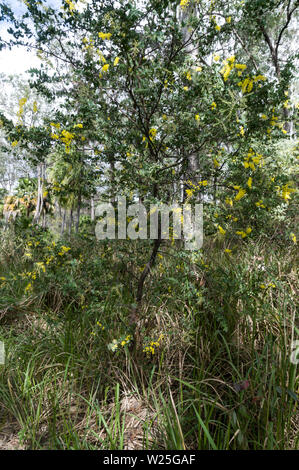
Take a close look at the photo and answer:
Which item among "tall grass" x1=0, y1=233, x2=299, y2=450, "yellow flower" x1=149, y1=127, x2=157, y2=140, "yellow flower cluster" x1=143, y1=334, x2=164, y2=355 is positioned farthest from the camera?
"yellow flower" x1=149, y1=127, x2=157, y2=140

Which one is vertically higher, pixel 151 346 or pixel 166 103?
pixel 166 103

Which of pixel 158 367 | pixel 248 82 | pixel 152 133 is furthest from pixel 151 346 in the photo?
pixel 248 82

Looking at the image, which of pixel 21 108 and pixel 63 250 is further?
pixel 63 250

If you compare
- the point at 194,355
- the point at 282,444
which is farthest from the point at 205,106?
the point at 282,444

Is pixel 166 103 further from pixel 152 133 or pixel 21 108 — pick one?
pixel 21 108

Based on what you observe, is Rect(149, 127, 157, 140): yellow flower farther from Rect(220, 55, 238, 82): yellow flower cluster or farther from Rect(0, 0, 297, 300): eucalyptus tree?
Rect(220, 55, 238, 82): yellow flower cluster

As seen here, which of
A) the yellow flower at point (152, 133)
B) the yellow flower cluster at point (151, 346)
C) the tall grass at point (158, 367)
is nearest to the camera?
the tall grass at point (158, 367)

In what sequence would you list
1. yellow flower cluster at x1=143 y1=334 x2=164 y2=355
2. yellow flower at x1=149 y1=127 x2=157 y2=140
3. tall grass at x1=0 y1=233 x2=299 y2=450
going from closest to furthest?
tall grass at x1=0 y1=233 x2=299 y2=450
yellow flower cluster at x1=143 y1=334 x2=164 y2=355
yellow flower at x1=149 y1=127 x2=157 y2=140

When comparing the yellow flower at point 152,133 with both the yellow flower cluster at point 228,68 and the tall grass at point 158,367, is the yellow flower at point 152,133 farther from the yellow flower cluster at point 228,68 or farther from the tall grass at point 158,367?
the tall grass at point 158,367

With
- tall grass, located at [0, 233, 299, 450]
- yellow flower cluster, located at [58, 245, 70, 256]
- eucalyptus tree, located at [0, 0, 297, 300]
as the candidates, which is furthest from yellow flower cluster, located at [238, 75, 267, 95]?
yellow flower cluster, located at [58, 245, 70, 256]

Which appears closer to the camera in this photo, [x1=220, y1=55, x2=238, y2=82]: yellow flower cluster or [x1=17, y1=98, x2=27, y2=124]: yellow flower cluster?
[x1=220, y1=55, x2=238, y2=82]: yellow flower cluster

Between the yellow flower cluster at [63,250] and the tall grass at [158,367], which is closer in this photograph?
the tall grass at [158,367]

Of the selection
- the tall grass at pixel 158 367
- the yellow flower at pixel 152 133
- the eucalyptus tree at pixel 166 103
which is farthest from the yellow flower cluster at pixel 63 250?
the yellow flower at pixel 152 133
